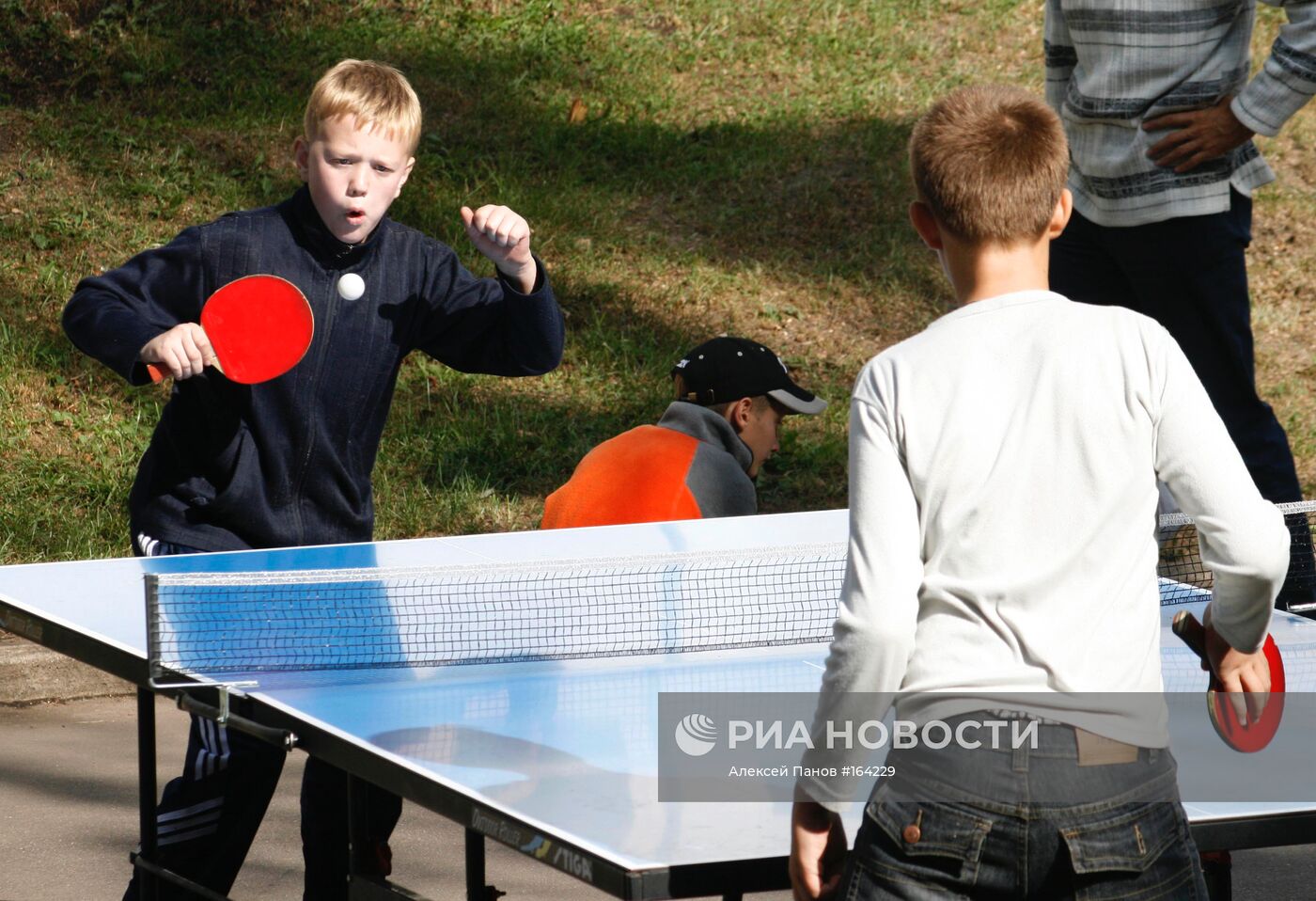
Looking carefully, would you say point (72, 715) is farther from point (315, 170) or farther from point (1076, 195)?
point (1076, 195)

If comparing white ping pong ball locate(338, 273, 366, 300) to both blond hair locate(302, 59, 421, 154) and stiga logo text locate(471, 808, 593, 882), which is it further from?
stiga logo text locate(471, 808, 593, 882)

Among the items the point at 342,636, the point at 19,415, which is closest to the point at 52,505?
the point at 19,415

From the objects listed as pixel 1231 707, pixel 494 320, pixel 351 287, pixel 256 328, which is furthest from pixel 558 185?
pixel 1231 707

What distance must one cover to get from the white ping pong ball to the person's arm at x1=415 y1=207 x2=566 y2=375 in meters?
0.22

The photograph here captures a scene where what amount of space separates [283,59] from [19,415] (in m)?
3.38

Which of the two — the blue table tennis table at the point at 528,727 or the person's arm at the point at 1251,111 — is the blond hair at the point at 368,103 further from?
the person's arm at the point at 1251,111

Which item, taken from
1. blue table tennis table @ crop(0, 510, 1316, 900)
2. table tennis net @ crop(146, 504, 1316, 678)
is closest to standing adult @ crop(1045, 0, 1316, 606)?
table tennis net @ crop(146, 504, 1316, 678)

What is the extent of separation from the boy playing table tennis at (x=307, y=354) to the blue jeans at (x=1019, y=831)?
5.39 ft

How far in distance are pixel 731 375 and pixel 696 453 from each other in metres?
0.60

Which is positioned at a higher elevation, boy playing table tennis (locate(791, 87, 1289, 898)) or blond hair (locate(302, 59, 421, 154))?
blond hair (locate(302, 59, 421, 154))

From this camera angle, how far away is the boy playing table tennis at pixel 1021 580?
6.41ft

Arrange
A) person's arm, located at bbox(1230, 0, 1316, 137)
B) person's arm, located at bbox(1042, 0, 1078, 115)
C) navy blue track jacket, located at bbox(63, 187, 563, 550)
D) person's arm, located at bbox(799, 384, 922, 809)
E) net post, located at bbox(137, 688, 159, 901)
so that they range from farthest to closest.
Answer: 1. person's arm, located at bbox(1042, 0, 1078, 115)
2. person's arm, located at bbox(1230, 0, 1316, 137)
3. navy blue track jacket, located at bbox(63, 187, 563, 550)
4. net post, located at bbox(137, 688, 159, 901)
5. person's arm, located at bbox(799, 384, 922, 809)

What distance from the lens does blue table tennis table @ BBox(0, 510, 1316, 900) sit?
6.87ft

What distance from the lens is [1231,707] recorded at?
2424mm
